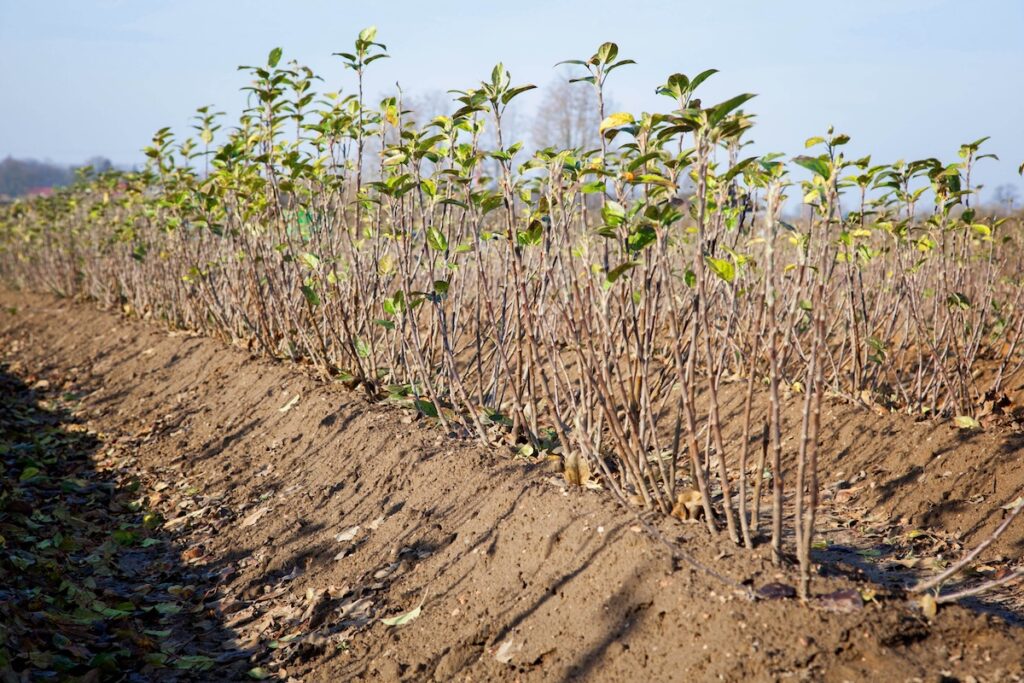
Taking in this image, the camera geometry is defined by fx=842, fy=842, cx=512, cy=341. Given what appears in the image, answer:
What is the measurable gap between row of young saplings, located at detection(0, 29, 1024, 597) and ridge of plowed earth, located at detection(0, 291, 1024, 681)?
0.53 ft

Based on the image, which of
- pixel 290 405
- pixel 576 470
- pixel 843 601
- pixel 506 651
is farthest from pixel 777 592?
pixel 290 405

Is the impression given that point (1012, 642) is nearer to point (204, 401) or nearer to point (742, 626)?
point (742, 626)

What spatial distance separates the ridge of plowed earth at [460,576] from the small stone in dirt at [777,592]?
2 cm

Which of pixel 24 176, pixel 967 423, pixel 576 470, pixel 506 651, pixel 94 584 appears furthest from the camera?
pixel 24 176

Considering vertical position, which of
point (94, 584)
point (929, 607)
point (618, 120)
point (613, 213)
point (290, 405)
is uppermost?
point (618, 120)

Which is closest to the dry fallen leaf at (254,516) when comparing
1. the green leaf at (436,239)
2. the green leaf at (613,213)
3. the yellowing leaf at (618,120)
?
the green leaf at (436,239)

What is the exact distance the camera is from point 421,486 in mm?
3367

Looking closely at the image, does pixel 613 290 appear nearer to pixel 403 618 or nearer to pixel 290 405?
pixel 403 618

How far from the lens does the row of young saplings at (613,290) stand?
2.37 metres

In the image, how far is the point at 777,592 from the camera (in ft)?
7.01

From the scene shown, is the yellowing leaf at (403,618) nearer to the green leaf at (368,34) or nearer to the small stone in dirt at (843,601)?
the small stone in dirt at (843,601)

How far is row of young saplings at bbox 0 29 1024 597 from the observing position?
2.37 metres

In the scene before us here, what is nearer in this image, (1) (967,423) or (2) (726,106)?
(2) (726,106)

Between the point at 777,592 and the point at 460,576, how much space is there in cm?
109
